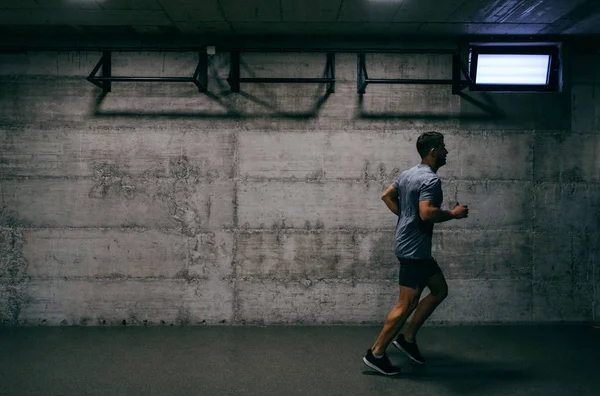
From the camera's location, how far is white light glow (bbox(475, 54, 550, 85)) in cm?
408

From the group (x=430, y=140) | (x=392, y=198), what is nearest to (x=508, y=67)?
(x=430, y=140)

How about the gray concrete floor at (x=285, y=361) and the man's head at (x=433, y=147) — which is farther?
the man's head at (x=433, y=147)

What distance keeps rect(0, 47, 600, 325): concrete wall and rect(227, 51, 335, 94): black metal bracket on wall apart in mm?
97

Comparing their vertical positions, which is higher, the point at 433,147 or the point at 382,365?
the point at 433,147

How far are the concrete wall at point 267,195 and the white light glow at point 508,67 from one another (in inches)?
8.8

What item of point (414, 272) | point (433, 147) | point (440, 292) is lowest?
point (440, 292)

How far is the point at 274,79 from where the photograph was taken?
3840 millimetres

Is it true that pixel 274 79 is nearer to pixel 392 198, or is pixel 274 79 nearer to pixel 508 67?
pixel 392 198

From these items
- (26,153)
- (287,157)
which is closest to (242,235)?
(287,157)

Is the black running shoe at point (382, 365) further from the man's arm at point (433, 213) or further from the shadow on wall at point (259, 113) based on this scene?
the shadow on wall at point (259, 113)

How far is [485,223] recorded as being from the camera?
13.5ft

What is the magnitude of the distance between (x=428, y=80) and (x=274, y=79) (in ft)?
4.68

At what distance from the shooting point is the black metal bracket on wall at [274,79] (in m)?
3.82

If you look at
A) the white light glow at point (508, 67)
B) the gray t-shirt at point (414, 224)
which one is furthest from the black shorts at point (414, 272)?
the white light glow at point (508, 67)
